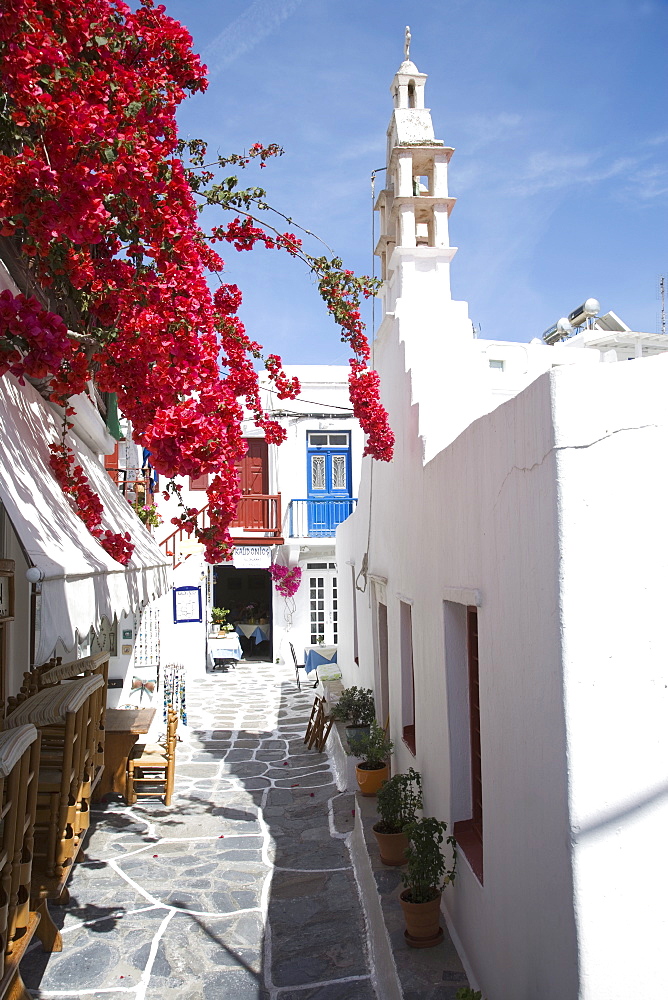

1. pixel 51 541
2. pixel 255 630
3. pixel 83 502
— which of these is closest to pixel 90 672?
pixel 83 502

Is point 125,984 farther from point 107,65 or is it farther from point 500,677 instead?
point 107,65

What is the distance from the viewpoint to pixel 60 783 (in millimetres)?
4504

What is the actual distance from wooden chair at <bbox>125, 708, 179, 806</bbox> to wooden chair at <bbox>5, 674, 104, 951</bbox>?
3.56m

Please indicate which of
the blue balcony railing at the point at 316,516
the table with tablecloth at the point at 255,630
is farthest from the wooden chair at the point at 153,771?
the table with tablecloth at the point at 255,630

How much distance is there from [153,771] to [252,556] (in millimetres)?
11149

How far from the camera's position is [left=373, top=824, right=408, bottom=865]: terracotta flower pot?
5.93 meters

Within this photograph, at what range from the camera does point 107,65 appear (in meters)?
4.17

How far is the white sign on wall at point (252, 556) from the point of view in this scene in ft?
66.4

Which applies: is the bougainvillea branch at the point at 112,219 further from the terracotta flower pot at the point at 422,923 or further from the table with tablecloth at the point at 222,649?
the table with tablecloth at the point at 222,649

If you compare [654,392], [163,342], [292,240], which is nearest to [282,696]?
[292,240]

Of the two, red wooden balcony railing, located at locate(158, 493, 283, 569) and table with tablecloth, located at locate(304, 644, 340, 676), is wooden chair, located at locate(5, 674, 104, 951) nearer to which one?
table with tablecloth, located at locate(304, 644, 340, 676)

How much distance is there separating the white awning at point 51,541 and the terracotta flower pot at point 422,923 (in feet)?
8.67

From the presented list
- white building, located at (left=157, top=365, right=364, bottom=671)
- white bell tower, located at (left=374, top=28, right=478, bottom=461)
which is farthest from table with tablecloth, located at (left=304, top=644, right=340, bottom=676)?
white bell tower, located at (left=374, top=28, right=478, bottom=461)

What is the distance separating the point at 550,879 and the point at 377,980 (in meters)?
2.79
